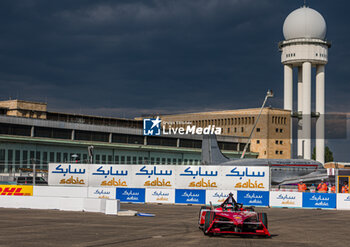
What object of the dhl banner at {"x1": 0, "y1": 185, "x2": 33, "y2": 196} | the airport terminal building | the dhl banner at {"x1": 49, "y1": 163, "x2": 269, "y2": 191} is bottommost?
the dhl banner at {"x1": 0, "y1": 185, "x2": 33, "y2": 196}

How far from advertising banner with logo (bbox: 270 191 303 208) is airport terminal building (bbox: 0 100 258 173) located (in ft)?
108

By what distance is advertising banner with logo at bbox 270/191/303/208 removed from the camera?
4178 cm

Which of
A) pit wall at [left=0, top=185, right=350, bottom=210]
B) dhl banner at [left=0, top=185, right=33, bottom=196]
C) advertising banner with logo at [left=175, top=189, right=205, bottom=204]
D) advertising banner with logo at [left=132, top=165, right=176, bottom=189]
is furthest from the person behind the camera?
advertising banner with logo at [left=132, top=165, right=176, bottom=189]

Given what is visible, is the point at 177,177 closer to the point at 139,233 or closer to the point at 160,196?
the point at 160,196

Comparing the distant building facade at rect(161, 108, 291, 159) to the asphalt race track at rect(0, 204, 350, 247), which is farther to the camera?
the distant building facade at rect(161, 108, 291, 159)

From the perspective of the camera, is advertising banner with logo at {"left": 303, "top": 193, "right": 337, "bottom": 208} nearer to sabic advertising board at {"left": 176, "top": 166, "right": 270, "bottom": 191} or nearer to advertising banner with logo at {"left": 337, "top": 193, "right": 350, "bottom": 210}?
advertising banner with logo at {"left": 337, "top": 193, "right": 350, "bottom": 210}

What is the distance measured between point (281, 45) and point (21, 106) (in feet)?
196

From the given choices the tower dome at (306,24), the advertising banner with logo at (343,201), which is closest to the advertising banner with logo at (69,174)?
the advertising banner with logo at (343,201)

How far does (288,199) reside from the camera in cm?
4188

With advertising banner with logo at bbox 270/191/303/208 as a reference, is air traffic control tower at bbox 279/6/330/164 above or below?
above

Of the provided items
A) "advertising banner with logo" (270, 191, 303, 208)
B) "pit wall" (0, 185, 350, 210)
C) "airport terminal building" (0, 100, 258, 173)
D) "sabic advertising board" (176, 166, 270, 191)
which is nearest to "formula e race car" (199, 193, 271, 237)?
"pit wall" (0, 185, 350, 210)

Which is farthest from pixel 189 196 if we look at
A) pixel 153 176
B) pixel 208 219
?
pixel 208 219

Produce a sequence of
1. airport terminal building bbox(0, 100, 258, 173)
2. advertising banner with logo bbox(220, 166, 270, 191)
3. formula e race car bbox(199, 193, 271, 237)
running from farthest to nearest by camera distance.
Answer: airport terminal building bbox(0, 100, 258, 173), advertising banner with logo bbox(220, 166, 270, 191), formula e race car bbox(199, 193, 271, 237)

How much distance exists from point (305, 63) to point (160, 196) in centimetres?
8603
